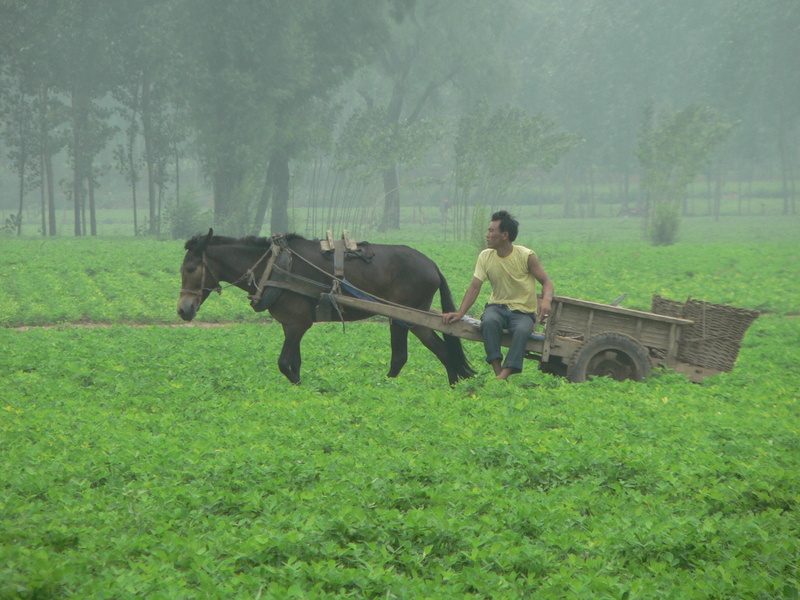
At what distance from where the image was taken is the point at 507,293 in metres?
9.93

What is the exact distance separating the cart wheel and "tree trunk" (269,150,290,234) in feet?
95.3

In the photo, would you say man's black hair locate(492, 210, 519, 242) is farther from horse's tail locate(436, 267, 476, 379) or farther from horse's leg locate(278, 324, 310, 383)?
horse's leg locate(278, 324, 310, 383)

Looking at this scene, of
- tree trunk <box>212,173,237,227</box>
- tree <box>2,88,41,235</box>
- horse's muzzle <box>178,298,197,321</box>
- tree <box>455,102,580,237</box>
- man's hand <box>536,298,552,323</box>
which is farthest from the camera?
tree <box>455,102,580,237</box>

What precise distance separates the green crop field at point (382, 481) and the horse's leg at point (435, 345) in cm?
53

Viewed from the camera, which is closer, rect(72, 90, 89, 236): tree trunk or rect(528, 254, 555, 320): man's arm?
rect(528, 254, 555, 320): man's arm

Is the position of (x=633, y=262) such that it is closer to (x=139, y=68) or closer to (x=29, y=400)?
(x=29, y=400)

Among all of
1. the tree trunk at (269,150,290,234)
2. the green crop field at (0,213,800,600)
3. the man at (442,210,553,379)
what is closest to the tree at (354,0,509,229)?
the tree trunk at (269,150,290,234)

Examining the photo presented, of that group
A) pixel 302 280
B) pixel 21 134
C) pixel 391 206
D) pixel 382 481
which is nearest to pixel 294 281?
pixel 302 280

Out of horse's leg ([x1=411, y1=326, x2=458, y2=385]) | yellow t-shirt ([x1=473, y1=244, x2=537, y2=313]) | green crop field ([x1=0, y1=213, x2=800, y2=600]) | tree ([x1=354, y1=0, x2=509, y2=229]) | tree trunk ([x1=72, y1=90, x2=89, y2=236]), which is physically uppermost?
tree ([x1=354, y1=0, x2=509, y2=229])

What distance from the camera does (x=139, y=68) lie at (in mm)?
39719

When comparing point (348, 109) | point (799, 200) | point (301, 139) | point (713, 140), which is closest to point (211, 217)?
point (301, 139)

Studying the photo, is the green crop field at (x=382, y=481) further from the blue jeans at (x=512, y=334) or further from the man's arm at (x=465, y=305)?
the man's arm at (x=465, y=305)

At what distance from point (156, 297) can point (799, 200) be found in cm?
6440

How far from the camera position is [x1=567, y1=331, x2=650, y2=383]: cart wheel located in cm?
959
